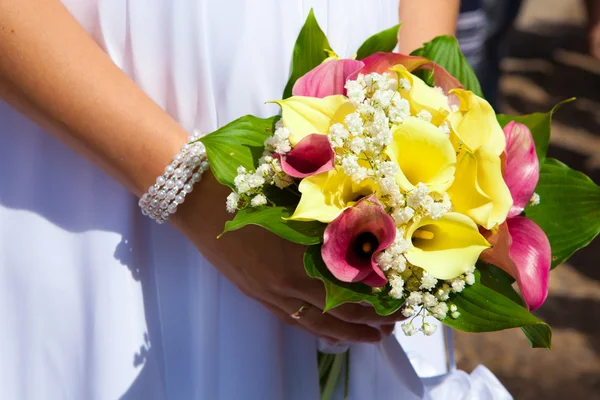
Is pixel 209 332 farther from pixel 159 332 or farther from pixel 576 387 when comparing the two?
pixel 576 387

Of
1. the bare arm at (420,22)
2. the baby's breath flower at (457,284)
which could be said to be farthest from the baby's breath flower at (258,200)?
the bare arm at (420,22)

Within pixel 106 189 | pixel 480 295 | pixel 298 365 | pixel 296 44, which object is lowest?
pixel 298 365

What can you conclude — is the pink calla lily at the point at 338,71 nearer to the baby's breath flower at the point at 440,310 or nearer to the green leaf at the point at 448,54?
the green leaf at the point at 448,54

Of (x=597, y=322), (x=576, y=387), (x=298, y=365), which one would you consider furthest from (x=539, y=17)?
(x=298, y=365)

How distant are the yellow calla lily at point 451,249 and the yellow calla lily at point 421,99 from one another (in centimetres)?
12

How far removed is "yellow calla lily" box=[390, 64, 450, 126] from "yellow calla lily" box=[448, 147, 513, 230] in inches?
2.2

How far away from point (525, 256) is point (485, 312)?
7cm

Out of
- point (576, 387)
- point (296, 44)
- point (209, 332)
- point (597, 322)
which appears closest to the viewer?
point (296, 44)

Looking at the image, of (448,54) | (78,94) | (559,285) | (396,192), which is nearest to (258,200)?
(396,192)

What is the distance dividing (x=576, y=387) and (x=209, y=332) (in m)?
1.89

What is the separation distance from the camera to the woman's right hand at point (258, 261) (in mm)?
805

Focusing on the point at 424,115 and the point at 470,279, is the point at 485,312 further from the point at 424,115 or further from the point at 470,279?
the point at 424,115

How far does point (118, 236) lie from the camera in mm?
918

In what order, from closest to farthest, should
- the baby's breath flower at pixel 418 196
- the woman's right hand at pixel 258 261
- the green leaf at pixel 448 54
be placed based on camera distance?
the baby's breath flower at pixel 418 196
the woman's right hand at pixel 258 261
the green leaf at pixel 448 54
